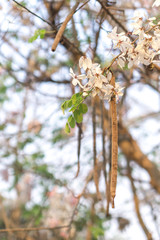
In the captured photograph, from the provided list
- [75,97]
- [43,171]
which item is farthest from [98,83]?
[43,171]

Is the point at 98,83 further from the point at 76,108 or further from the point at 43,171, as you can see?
the point at 43,171

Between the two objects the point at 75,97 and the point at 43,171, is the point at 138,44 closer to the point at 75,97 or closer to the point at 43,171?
the point at 75,97

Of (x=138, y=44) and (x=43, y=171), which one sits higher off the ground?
(x=138, y=44)

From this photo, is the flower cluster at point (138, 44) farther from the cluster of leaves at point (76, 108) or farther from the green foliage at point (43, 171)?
the green foliage at point (43, 171)

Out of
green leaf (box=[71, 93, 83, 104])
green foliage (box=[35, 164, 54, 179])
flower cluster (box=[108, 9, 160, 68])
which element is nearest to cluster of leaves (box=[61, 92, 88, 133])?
green leaf (box=[71, 93, 83, 104])

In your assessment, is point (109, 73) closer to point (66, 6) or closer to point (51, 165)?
point (66, 6)

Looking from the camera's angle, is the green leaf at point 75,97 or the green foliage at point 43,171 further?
the green foliage at point 43,171

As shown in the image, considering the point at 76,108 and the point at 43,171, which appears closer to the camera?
the point at 76,108

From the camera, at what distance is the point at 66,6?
1.42 m

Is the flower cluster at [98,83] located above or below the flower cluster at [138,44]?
below

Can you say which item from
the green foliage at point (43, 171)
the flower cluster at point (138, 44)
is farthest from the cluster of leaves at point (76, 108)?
the green foliage at point (43, 171)

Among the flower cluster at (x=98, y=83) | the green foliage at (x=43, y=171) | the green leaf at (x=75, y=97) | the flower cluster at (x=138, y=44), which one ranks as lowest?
the green foliage at (x=43, y=171)

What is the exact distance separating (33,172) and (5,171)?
17.1 inches

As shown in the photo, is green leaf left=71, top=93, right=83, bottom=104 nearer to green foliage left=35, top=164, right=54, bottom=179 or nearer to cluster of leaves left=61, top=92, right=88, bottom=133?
cluster of leaves left=61, top=92, right=88, bottom=133
